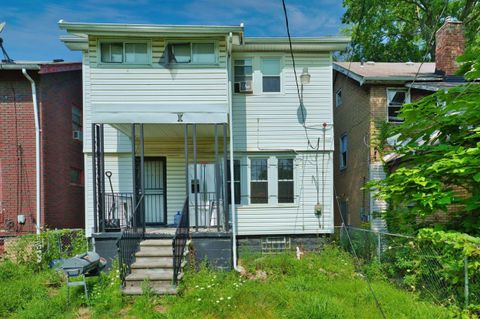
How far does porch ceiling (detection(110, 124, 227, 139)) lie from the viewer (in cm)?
837

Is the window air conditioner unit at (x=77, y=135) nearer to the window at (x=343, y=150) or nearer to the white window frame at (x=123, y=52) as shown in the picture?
the white window frame at (x=123, y=52)

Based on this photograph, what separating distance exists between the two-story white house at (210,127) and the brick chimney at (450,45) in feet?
15.0

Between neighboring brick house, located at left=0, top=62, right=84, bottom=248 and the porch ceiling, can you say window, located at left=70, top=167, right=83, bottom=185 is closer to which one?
neighboring brick house, located at left=0, top=62, right=84, bottom=248

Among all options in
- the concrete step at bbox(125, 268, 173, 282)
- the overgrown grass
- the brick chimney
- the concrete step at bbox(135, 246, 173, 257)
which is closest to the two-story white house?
the concrete step at bbox(135, 246, 173, 257)

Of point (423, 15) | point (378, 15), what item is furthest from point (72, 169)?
point (423, 15)

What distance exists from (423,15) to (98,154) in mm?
22188

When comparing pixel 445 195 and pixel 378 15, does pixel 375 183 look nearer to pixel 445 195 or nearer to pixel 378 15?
pixel 445 195

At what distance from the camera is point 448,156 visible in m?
5.61

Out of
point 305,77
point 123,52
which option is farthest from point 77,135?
point 305,77

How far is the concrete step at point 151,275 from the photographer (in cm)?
623

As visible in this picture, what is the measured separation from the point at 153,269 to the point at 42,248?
3724mm

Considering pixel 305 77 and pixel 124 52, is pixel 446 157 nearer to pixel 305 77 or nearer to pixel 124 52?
pixel 305 77

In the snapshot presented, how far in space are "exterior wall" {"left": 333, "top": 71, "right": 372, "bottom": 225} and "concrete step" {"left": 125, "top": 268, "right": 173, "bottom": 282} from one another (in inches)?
271

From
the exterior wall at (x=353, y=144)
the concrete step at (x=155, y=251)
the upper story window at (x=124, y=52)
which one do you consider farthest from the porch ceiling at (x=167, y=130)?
the exterior wall at (x=353, y=144)
